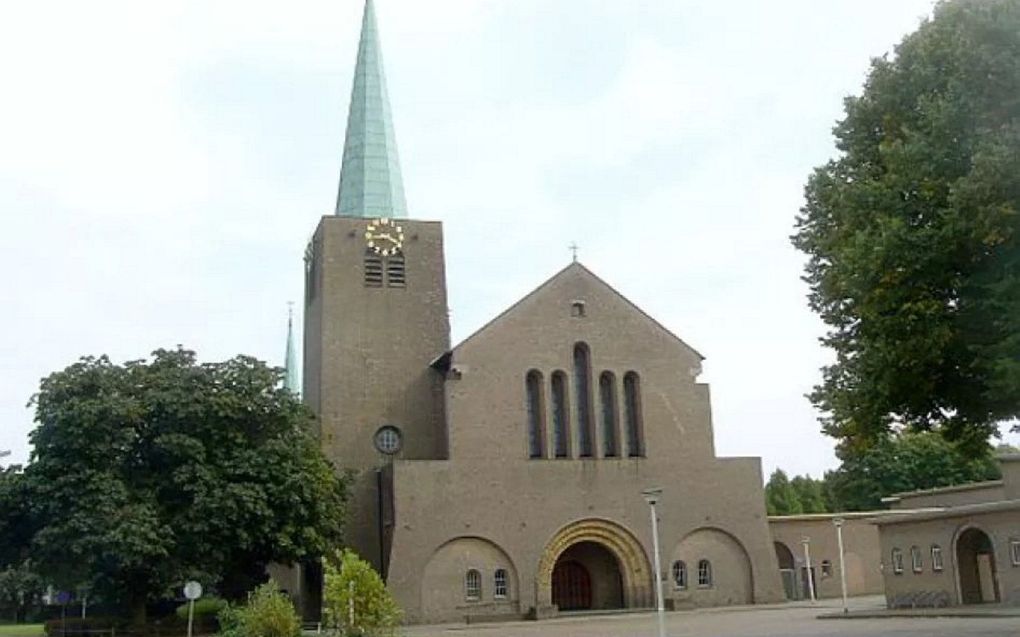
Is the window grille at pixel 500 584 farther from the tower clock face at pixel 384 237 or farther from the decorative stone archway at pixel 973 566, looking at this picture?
the decorative stone archway at pixel 973 566

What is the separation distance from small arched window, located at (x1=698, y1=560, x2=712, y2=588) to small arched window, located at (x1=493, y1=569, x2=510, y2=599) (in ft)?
26.3

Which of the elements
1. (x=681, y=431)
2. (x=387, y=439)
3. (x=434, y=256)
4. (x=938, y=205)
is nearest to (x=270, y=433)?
(x=387, y=439)

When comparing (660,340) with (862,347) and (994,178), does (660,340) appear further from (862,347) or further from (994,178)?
(994,178)

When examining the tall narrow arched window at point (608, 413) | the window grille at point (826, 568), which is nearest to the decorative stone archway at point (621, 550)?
the tall narrow arched window at point (608, 413)

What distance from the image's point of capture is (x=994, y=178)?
16.1m

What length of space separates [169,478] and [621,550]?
17.6 m

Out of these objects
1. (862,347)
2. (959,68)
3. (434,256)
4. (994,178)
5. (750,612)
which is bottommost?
(750,612)

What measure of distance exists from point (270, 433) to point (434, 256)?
12.5 meters

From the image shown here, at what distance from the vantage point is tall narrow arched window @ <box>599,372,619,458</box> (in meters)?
45.8

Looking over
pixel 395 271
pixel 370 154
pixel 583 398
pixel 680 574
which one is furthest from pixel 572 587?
pixel 370 154

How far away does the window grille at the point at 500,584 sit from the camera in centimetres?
4300

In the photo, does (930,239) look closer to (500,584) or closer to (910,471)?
(500,584)

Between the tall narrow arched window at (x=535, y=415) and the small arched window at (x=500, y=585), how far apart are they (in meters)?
4.74

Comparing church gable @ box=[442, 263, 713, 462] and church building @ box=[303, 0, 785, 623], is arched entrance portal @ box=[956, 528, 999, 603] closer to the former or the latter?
church building @ box=[303, 0, 785, 623]
